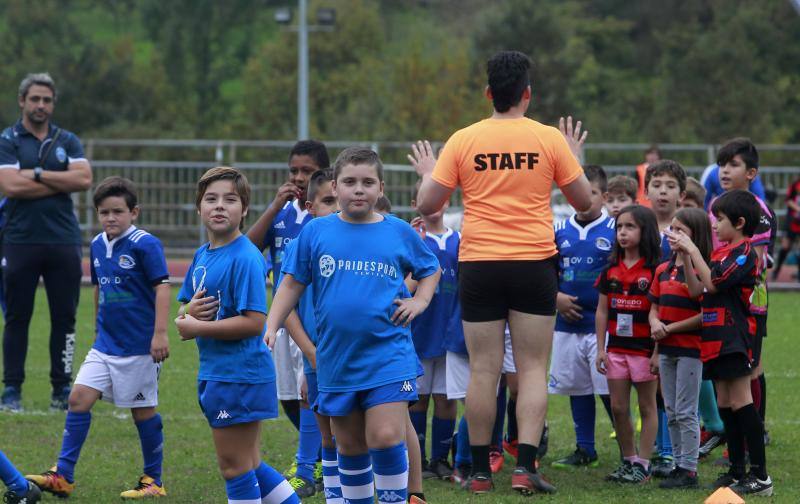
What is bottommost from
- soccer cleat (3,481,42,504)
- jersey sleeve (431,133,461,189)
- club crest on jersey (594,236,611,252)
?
soccer cleat (3,481,42,504)

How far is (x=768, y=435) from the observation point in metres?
8.44

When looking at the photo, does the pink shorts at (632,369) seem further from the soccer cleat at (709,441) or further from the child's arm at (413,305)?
the child's arm at (413,305)

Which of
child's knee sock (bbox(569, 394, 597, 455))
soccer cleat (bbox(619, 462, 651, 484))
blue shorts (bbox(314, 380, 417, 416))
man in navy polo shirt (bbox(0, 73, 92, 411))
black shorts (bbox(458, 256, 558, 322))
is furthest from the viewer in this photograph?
man in navy polo shirt (bbox(0, 73, 92, 411))

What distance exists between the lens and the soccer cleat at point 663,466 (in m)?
7.28

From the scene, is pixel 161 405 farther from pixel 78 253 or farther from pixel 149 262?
pixel 149 262

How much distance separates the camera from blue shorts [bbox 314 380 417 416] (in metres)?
5.43

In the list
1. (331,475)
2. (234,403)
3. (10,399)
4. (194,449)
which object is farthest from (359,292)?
(10,399)

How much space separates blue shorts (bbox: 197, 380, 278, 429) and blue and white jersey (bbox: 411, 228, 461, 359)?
2085 mm

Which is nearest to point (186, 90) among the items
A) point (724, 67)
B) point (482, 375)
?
point (724, 67)

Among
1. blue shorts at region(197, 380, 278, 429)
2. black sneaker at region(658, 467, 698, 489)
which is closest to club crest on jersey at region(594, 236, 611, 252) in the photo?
black sneaker at region(658, 467, 698, 489)

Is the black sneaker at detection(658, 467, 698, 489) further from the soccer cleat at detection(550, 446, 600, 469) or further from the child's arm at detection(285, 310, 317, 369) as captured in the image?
the child's arm at detection(285, 310, 317, 369)

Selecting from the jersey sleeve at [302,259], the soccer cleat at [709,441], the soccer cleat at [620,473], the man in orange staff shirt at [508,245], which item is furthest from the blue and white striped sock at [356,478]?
the soccer cleat at [709,441]

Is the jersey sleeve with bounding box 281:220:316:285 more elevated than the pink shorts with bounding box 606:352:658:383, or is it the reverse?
the jersey sleeve with bounding box 281:220:316:285

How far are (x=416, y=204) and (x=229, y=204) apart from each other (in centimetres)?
162
